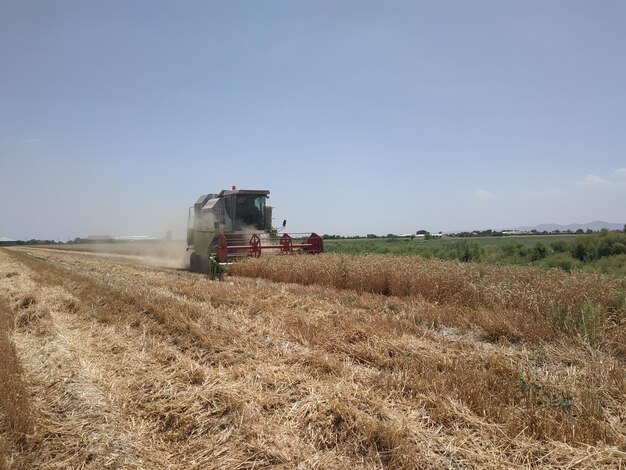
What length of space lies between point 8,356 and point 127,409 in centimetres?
241

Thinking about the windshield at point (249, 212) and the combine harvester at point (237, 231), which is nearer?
the combine harvester at point (237, 231)

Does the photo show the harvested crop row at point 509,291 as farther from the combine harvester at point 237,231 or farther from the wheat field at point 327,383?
the combine harvester at point 237,231

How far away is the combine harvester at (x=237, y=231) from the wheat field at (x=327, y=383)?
7.95 metres

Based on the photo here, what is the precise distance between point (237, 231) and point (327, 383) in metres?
14.4

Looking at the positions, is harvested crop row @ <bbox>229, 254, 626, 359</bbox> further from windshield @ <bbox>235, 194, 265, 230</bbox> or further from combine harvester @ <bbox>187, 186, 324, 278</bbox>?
windshield @ <bbox>235, 194, 265, 230</bbox>

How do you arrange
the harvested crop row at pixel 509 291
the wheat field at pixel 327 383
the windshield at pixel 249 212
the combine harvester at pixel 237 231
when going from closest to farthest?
1. the wheat field at pixel 327 383
2. the harvested crop row at pixel 509 291
3. the combine harvester at pixel 237 231
4. the windshield at pixel 249 212

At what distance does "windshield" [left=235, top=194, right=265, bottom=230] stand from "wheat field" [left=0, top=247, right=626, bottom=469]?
430 inches

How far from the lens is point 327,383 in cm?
399

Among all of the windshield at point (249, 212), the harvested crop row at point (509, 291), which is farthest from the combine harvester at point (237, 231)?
the harvested crop row at point (509, 291)

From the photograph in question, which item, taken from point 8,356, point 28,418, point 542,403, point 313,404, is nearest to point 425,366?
point 542,403

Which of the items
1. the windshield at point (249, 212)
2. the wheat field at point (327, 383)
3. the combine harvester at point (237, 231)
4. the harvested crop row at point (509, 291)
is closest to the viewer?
the wheat field at point (327, 383)

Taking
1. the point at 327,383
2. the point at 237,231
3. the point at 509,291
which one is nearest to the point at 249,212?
the point at 237,231

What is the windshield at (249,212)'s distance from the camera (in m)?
18.5

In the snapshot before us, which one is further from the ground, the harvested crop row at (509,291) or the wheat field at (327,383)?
the harvested crop row at (509,291)
